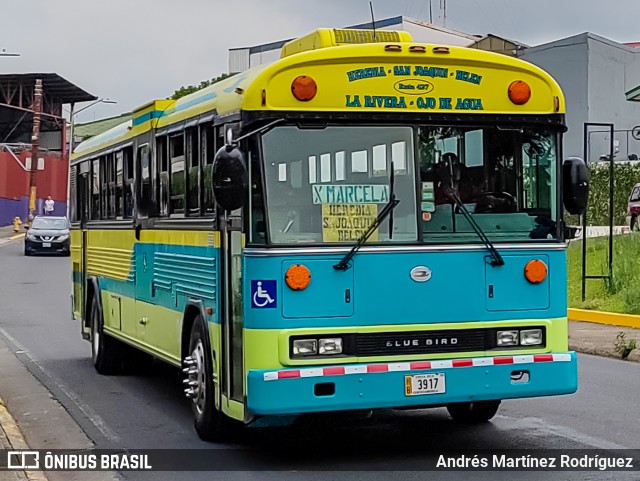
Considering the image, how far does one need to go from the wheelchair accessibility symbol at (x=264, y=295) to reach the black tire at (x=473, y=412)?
2593 mm

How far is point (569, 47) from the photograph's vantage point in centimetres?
4641

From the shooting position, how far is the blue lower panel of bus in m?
7.96

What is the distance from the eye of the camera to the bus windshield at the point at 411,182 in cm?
816

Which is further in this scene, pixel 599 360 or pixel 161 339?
pixel 599 360

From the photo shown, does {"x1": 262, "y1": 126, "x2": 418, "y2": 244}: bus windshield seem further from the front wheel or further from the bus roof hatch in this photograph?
the front wheel

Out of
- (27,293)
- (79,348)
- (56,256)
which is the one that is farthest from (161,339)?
(56,256)

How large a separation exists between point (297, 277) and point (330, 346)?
54 cm

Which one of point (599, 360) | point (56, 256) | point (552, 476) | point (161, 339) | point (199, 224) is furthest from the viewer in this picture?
point (56, 256)

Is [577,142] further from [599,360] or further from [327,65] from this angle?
[327,65]

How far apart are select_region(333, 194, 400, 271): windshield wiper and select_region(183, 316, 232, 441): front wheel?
158 cm

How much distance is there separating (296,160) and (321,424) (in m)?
2.97

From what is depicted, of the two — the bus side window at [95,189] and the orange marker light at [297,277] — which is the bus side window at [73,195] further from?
the orange marker light at [297,277]

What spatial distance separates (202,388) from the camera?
9.30m

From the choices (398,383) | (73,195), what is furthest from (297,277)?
(73,195)
